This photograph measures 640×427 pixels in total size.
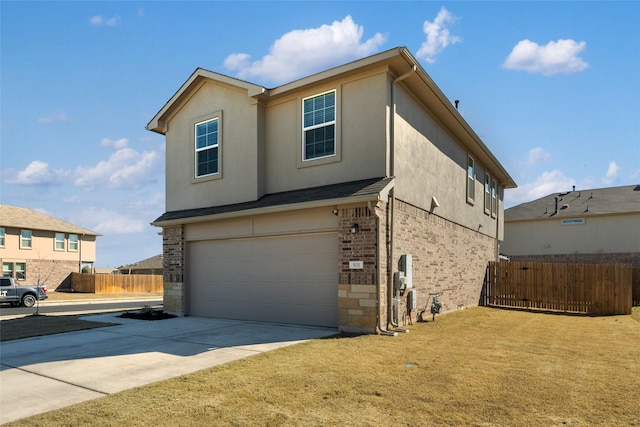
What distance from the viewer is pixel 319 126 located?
1240 cm

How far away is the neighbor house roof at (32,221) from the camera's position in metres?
33.8

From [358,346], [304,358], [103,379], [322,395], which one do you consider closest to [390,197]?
[358,346]

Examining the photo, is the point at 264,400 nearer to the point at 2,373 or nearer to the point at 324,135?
the point at 2,373

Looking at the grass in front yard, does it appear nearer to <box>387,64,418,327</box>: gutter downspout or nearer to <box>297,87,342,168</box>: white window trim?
<box>387,64,418,327</box>: gutter downspout

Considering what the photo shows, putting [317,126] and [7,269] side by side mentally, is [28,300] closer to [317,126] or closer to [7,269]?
[7,269]

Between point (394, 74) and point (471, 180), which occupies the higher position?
point (394, 74)

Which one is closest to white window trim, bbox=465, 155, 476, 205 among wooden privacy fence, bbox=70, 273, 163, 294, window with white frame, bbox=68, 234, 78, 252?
wooden privacy fence, bbox=70, 273, 163, 294

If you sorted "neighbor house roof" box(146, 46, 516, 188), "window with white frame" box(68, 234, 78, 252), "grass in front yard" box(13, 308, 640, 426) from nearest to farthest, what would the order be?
"grass in front yard" box(13, 308, 640, 426)
"neighbor house roof" box(146, 46, 516, 188)
"window with white frame" box(68, 234, 78, 252)

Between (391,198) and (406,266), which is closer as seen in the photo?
(391,198)

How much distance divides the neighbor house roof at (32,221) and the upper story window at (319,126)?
98.0 ft

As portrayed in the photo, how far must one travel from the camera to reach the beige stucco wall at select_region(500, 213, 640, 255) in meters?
31.1

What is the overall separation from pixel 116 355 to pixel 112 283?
30.0m

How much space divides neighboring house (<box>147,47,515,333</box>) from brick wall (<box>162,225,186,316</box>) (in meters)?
0.05

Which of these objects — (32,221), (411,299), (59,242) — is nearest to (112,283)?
(59,242)
